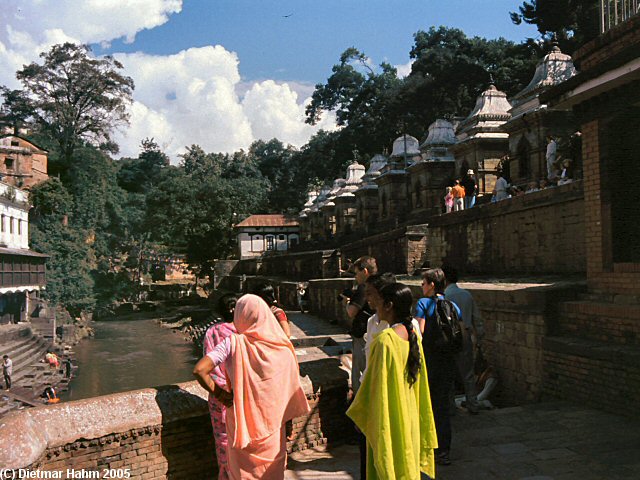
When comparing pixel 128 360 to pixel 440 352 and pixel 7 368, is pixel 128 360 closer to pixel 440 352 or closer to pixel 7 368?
pixel 7 368

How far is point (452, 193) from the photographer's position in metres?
→ 17.3

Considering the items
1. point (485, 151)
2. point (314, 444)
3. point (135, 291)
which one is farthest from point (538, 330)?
point (135, 291)

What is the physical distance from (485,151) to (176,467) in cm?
1762

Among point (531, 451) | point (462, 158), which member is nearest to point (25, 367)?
point (462, 158)

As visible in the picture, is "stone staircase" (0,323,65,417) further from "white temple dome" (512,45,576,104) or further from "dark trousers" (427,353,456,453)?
"white temple dome" (512,45,576,104)

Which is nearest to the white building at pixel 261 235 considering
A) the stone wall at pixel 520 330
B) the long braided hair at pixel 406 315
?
the stone wall at pixel 520 330

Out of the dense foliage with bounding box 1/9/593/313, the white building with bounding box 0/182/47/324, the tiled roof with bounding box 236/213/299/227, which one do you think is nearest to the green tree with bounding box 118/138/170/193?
the dense foliage with bounding box 1/9/593/313

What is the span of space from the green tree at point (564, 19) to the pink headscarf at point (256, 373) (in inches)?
1189

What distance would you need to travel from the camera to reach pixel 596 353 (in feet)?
19.5

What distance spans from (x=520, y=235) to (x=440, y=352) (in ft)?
27.3

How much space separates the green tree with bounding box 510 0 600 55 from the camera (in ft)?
97.3

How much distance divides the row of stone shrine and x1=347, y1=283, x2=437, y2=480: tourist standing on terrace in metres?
5.42

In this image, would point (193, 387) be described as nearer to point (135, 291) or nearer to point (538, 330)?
point (538, 330)

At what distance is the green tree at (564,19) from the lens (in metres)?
29.7
